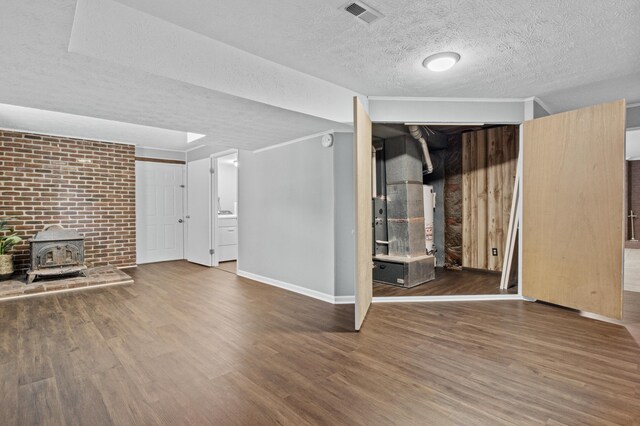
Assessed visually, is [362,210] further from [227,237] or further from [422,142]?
[227,237]

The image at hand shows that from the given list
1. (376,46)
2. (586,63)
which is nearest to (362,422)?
(376,46)

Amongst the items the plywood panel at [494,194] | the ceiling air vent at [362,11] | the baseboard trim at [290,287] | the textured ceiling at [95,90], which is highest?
the ceiling air vent at [362,11]

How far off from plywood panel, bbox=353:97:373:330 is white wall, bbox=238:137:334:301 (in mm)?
699

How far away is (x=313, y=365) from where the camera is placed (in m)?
2.31

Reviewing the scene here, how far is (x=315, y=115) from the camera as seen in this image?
3150 mm

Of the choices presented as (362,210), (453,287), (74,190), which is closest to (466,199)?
(453,287)

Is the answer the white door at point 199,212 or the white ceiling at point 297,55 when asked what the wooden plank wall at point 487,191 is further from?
the white door at point 199,212

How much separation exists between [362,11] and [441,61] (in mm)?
952

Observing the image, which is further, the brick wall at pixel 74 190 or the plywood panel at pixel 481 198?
the plywood panel at pixel 481 198

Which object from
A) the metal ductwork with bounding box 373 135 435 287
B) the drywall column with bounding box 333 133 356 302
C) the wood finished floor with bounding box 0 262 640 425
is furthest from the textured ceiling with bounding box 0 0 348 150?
the wood finished floor with bounding box 0 262 640 425

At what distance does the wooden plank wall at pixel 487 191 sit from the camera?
512 centimetres

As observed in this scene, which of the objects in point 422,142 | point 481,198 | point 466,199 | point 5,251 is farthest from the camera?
point 466,199

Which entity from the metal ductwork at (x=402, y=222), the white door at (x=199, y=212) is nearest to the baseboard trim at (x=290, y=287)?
the metal ductwork at (x=402, y=222)

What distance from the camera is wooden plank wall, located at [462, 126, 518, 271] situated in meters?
5.12
